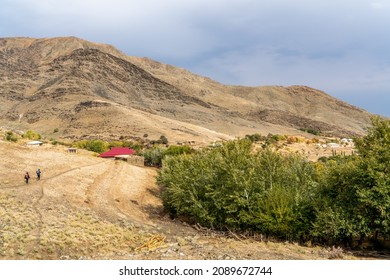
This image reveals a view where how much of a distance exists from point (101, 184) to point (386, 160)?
2935 cm

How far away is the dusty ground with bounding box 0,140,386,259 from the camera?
72.1ft

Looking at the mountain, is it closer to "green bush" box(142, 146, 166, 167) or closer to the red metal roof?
"green bush" box(142, 146, 166, 167)

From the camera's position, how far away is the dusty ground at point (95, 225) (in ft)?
72.1

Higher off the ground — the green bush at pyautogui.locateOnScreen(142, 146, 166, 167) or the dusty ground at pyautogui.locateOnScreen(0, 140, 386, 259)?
the green bush at pyautogui.locateOnScreen(142, 146, 166, 167)

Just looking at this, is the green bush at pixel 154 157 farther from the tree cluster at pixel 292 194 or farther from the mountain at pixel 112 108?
the mountain at pixel 112 108

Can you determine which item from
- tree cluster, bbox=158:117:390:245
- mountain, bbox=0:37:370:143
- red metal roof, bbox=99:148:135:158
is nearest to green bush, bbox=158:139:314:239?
tree cluster, bbox=158:117:390:245

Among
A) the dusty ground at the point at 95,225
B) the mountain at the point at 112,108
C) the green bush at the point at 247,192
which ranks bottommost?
the dusty ground at the point at 95,225

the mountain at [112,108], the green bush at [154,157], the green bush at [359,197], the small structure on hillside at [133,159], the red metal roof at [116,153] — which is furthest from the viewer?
the mountain at [112,108]

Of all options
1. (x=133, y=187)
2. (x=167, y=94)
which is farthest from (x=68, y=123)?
(x=133, y=187)

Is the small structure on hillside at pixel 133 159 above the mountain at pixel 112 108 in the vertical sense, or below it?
below

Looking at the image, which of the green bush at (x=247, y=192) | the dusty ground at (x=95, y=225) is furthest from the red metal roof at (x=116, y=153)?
the green bush at (x=247, y=192)

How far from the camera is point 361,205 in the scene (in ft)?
82.7

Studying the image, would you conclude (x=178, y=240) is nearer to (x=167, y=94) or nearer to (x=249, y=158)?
(x=249, y=158)

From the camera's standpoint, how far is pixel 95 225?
92.5 feet
